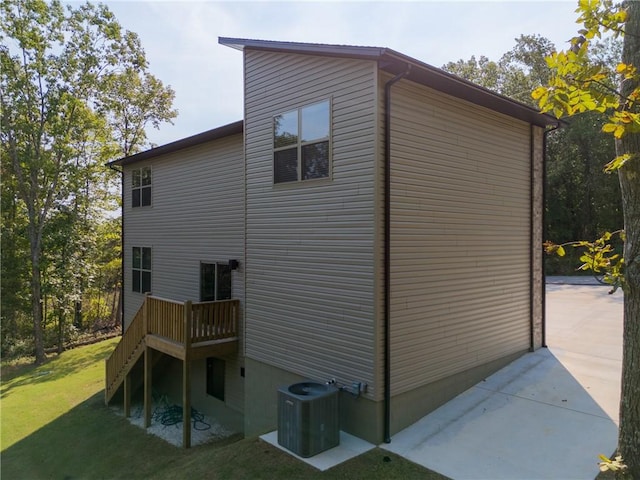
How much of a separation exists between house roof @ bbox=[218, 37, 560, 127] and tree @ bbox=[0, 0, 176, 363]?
12.4m

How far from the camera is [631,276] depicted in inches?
144

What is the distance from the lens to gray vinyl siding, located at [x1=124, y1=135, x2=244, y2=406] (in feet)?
31.5

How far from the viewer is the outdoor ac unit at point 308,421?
555 centimetres

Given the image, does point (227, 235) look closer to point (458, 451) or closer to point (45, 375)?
point (458, 451)

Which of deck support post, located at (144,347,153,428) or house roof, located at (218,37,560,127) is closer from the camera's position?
house roof, located at (218,37,560,127)

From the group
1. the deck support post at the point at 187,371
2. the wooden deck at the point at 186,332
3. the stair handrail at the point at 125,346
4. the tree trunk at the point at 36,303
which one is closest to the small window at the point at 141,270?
the stair handrail at the point at 125,346

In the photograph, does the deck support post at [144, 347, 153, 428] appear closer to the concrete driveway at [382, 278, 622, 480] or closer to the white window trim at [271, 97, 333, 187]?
the white window trim at [271, 97, 333, 187]

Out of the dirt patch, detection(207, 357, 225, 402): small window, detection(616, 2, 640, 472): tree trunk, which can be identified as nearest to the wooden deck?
the dirt patch

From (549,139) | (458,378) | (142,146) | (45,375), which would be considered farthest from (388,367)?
(549,139)

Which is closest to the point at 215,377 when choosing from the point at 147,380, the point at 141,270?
the point at 147,380

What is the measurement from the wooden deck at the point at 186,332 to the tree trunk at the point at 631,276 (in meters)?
6.93

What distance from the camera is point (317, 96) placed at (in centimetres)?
667

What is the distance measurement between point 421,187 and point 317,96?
222 cm

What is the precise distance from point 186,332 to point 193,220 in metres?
3.72
